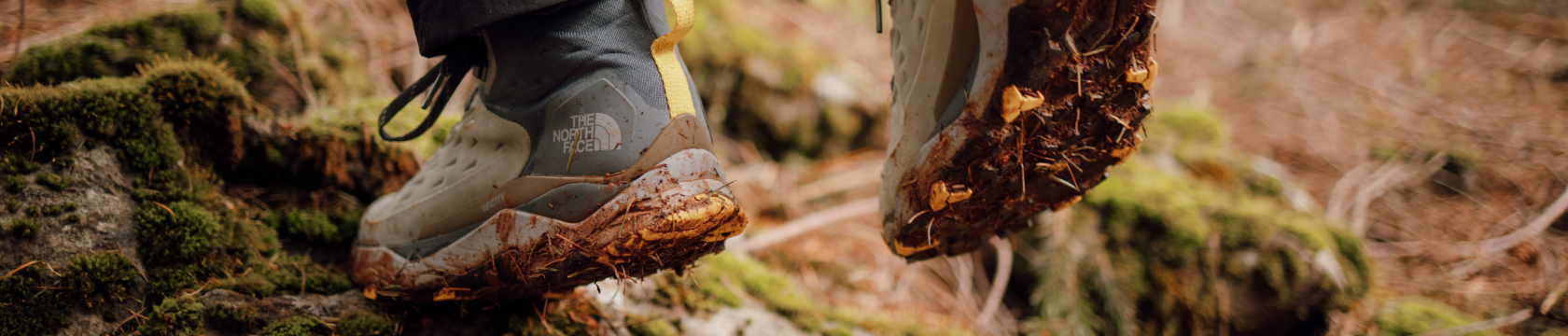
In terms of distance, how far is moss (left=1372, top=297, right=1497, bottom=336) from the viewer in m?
2.40

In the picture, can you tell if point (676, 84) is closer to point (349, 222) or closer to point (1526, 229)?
point (349, 222)

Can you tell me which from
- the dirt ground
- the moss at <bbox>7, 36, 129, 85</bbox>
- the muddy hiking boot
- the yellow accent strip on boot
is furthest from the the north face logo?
the moss at <bbox>7, 36, 129, 85</bbox>

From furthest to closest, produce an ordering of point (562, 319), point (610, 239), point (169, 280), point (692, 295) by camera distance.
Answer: point (692, 295) → point (562, 319) → point (169, 280) → point (610, 239)

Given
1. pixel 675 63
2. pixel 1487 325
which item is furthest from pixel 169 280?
pixel 1487 325

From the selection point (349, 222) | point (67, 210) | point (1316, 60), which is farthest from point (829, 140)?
point (1316, 60)

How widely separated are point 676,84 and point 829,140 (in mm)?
2793

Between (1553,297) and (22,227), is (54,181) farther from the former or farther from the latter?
(1553,297)

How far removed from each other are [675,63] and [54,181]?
126 centimetres

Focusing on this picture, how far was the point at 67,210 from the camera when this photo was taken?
131 centimetres

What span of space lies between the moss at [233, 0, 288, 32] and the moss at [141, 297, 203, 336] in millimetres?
1245

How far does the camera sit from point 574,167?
120 centimetres

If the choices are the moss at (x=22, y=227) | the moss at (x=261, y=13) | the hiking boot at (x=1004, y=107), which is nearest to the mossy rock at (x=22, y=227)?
the moss at (x=22, y=227)

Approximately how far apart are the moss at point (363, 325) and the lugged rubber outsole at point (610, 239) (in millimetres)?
174

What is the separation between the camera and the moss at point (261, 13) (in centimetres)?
215
